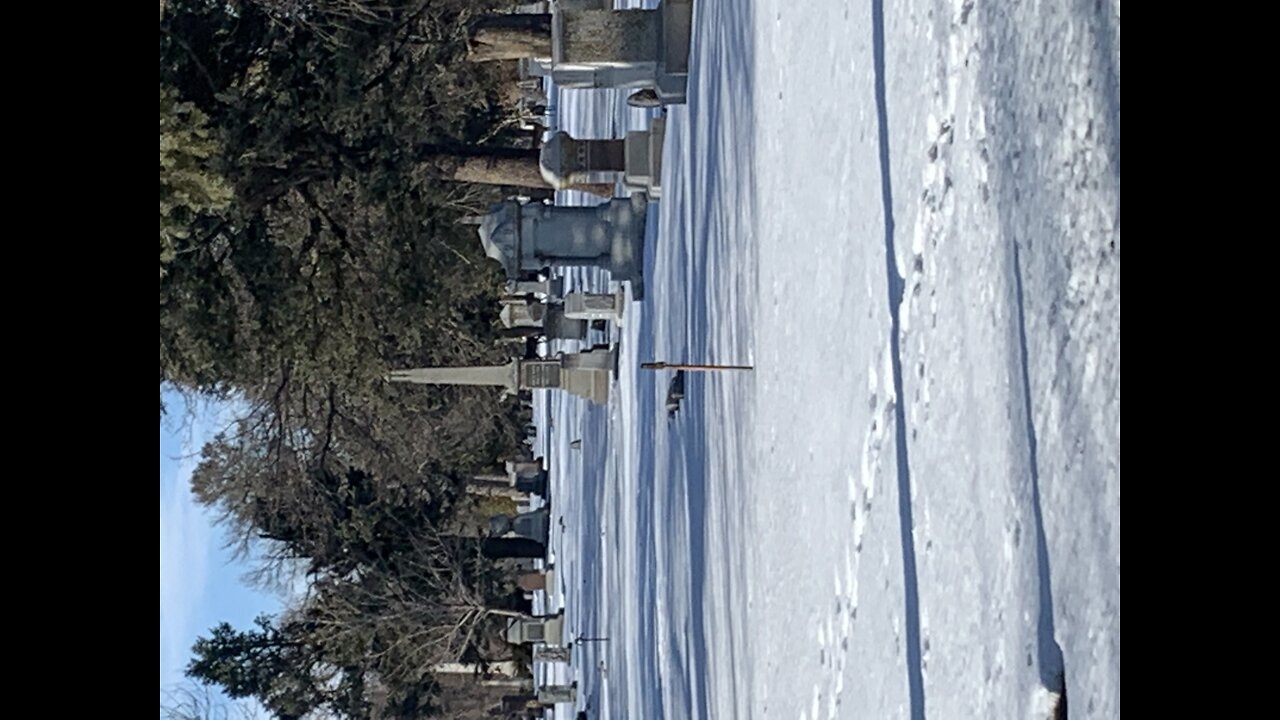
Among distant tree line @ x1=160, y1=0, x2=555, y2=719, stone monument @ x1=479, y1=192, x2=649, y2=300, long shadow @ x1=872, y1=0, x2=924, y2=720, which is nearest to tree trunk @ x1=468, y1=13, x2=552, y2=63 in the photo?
distant tree line @ x1=160, y1=0, x2=555, y2=719

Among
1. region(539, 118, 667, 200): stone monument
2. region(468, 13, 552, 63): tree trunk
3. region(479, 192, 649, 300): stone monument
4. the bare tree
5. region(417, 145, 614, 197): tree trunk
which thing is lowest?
the bare tree

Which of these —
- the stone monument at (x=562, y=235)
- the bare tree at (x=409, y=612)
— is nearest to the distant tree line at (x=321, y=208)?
the bare tree at (x=409, y=612)

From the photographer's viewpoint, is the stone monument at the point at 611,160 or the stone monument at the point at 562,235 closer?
the stone monument at the point at 611,160

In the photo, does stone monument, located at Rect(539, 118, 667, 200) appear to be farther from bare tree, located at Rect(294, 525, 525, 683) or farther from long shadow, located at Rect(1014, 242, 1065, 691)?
bare tree, located at Rect(294, 525, 525, 683)

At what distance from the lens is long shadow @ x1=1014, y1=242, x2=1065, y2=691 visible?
6.25ft

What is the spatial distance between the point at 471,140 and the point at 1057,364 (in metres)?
22.6

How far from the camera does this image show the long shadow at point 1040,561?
1.91 meters

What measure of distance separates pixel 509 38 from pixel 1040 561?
19.4 meters

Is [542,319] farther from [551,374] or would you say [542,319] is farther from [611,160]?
[611,160]

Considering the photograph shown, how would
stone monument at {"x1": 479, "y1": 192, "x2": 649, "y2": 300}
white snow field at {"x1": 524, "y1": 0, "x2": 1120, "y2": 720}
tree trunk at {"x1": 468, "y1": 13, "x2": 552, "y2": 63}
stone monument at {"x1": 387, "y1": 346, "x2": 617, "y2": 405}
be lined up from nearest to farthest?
white snow field at {"x1": 524, "y1": 0, "x2": 1120, "y2": 720}
stone monument at {"x1": 479, "y1": 192, "x2": 649, "y2": 300}
stone monument at {"x1": 387, "y1": 346, "x2": 617, "y2": 405}
tree trunk at {"x1": 468, "y1": 13, "x2": 552, "y2": 63}

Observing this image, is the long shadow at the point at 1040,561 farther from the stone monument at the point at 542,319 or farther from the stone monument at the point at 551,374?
the stone monument at the point at 542,319

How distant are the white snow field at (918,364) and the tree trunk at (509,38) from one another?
1458 cm
